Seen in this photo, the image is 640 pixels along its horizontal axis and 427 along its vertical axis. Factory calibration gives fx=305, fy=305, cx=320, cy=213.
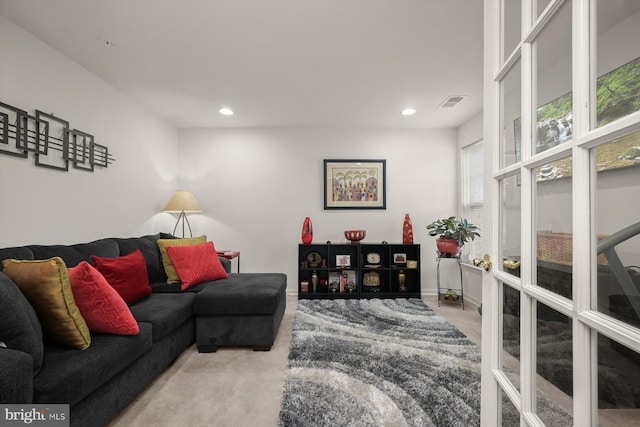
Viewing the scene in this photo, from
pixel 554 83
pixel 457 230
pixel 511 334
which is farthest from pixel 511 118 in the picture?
pixel 457 230

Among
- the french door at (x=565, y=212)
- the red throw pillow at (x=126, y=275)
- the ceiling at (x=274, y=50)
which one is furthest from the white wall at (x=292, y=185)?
the french door at (x=565, y=212)

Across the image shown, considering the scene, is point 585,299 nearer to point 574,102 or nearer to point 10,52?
point 574,102

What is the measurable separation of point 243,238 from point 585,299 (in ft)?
13.7

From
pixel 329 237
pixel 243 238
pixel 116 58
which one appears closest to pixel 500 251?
pixel 116 58

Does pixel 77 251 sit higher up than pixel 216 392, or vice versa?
pixel 77 251

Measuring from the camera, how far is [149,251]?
9.87ft

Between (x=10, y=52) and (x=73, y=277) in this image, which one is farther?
(x=10, y=52)

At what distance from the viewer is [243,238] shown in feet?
14.6

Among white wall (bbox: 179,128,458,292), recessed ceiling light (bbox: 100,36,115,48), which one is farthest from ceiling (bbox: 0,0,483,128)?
white wall (bbox: 179,128,458,292)

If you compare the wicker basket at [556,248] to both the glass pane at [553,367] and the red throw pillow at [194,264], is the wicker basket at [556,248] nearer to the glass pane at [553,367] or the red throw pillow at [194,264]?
the glass pane at [553,367]

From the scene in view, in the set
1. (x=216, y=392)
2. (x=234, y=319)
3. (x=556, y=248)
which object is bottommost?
(x=216, y=392)

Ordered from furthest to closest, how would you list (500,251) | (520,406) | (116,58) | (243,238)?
(243,238)
(116,58)
(500,251)
(520,406)

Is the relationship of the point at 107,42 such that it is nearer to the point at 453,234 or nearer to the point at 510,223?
the point at 510,223

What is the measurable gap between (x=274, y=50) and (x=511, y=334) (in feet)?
8.04
